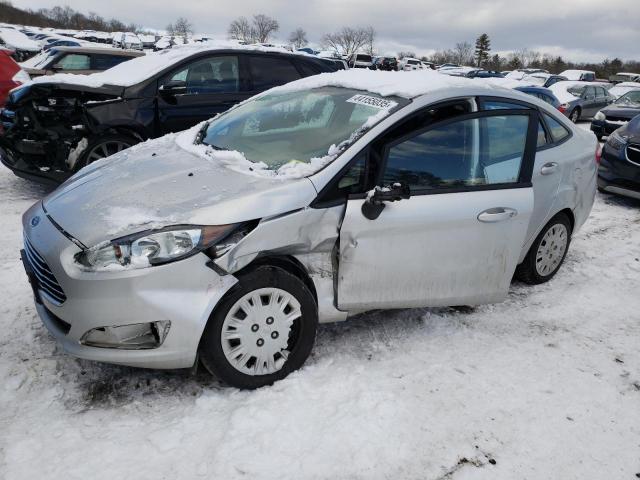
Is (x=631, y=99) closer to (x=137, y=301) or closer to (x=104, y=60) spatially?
(x=104, y=60)

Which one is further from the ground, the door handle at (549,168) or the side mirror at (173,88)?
the side mirror at (173,88)

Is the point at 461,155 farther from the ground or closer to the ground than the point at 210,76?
closer to the ground

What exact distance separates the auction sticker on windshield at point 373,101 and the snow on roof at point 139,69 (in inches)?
136

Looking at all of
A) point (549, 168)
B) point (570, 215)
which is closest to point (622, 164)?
point (570, 215)

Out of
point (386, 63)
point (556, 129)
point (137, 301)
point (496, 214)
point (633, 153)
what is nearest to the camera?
point (137, 301)

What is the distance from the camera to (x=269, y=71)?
21.8 feet

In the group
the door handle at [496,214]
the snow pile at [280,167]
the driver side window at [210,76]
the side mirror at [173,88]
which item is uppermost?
the driver side window at [210,76]

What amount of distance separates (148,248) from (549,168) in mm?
3039

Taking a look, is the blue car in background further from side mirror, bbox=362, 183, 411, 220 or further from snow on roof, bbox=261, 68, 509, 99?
side mirror, bbox=362, 183, 411, 220

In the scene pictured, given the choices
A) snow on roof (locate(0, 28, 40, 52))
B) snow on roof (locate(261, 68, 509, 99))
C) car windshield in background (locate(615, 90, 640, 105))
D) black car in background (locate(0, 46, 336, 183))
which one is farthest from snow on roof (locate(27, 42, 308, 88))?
snow on roof (locate(0, 28, 40, 52))

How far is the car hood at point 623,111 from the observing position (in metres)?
12.4

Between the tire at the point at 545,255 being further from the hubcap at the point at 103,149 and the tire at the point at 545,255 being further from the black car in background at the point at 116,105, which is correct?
the hubcap at the point at 103,149

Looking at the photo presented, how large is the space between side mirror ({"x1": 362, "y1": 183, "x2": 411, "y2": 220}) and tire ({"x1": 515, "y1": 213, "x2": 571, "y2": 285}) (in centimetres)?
189

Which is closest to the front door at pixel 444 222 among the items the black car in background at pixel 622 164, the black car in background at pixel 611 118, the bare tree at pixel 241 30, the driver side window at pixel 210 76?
the driver side window at pixel 210 76
